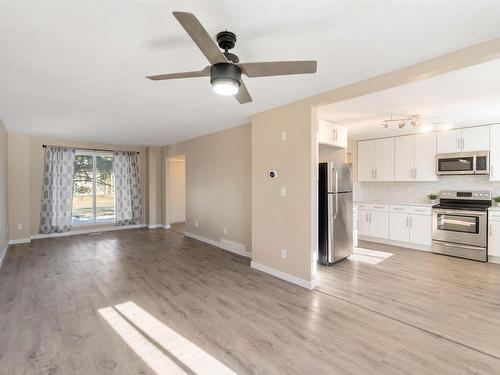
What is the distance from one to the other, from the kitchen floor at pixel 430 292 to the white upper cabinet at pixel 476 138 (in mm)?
1996

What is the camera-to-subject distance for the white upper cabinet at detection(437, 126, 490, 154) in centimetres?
449

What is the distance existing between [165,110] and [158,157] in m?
4.26

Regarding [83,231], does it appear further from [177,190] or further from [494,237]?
[494,237]

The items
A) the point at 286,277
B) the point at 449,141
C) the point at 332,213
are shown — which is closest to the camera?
the point at 286,277

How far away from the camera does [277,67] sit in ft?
5.26

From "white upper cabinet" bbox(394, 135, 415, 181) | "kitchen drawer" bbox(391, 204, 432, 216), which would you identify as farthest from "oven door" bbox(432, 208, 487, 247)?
"white upper cabinet" bbox(394, 135, 415, 181)

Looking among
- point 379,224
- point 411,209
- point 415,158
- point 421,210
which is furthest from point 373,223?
point 415,158

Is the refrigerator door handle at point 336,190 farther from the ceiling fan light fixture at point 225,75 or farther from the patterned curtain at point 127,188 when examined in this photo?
the patterned curtain at point 127,188

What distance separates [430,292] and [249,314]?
2257mm

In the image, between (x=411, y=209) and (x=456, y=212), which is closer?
(x=456, y=212)

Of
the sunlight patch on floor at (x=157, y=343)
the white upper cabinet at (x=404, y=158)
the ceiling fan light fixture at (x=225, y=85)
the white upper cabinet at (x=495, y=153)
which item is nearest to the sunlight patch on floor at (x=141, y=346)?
the sunlight patch on floor at (x=157, y=343)

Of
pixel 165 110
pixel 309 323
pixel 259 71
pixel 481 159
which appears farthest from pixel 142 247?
pixel 481 159

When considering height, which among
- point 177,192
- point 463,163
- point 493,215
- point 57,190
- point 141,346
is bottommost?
point 141,346

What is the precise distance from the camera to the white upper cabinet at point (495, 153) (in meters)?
4.37
